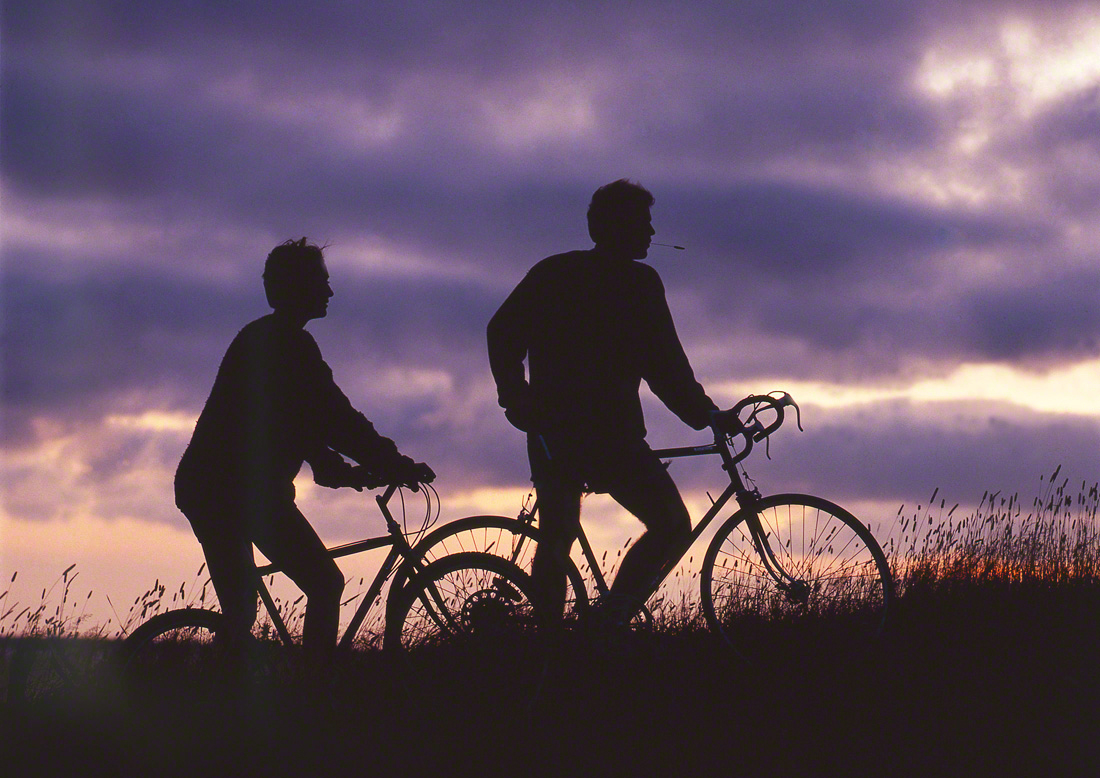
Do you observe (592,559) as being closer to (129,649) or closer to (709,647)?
(709,647)

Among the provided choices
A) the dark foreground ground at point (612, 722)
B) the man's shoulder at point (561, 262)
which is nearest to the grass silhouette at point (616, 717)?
the dark foreground ground at point (612, 722)

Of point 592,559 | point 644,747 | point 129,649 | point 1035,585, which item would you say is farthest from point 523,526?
point 1035,585

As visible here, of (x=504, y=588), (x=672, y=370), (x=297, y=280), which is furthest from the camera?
(x=672, y=370)

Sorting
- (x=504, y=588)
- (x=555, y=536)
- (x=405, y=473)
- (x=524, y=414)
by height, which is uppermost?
(x=524, y=414)

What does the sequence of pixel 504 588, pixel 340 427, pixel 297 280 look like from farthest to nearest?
1. pixel 504 588
2. pixel 340 427
3. pixel 297 280

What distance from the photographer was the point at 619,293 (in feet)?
19.0

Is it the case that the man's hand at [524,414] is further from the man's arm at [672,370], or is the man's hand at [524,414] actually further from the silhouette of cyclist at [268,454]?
the silhouette of cyclist at [268,454]

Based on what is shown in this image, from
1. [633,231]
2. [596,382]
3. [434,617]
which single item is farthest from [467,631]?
[633,231]

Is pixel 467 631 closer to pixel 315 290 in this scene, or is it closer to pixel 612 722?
pixel 612 722

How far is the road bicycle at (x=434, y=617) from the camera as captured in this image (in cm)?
530

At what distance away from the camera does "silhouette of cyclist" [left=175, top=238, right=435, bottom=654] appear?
16.5 ft

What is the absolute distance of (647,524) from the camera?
5.68m

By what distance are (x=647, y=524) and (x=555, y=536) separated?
0.51 meters

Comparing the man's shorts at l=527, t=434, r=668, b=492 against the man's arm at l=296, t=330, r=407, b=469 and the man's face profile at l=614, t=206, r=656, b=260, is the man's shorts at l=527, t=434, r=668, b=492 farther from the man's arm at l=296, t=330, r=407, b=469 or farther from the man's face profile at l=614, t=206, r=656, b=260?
the man's face profile at l=614, t=206, r=656, b=260
